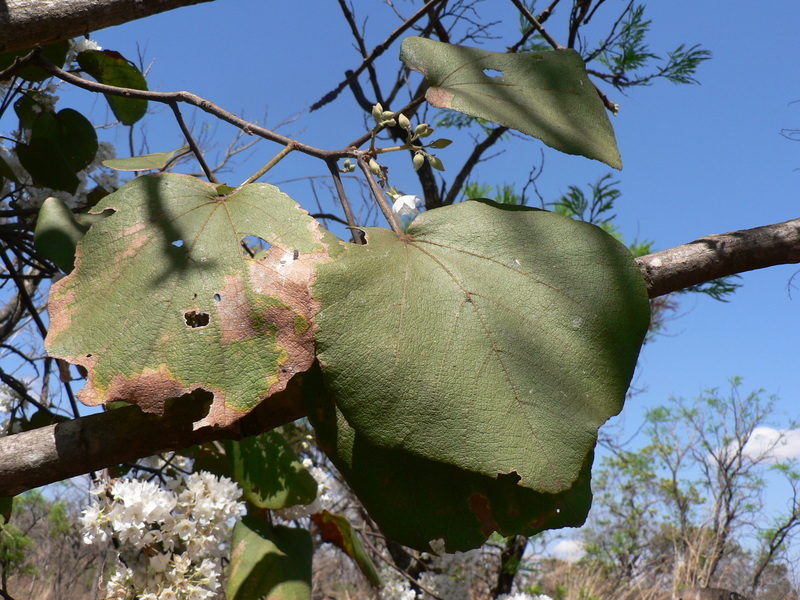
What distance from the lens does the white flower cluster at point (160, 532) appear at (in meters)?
0.93

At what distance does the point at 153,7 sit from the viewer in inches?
27.8

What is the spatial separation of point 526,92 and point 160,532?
2.76 feet

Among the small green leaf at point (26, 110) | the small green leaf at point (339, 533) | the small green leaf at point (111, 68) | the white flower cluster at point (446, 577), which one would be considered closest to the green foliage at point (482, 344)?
the small green leaf at point (339, 533)

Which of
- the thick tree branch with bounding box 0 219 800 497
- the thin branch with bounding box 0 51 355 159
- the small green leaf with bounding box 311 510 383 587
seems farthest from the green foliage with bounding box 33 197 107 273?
the small green leaf with bounding box 311 510 383 587

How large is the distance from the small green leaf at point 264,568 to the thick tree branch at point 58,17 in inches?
33.1

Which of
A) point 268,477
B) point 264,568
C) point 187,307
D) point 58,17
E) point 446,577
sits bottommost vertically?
point 446,577

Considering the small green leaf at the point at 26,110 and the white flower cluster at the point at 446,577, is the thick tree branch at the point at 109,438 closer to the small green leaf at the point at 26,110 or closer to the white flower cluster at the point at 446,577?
the small green leaf at the point at 26,110

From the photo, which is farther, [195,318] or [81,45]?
[81,45]

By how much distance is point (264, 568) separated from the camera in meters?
1.08

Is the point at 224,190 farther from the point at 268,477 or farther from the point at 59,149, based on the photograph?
the point at 59,149

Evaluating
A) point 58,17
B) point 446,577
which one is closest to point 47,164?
point 58,17

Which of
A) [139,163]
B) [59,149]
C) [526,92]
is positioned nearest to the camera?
[526,92]

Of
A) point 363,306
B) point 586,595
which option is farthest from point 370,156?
point 586,595

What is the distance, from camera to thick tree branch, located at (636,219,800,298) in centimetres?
78
